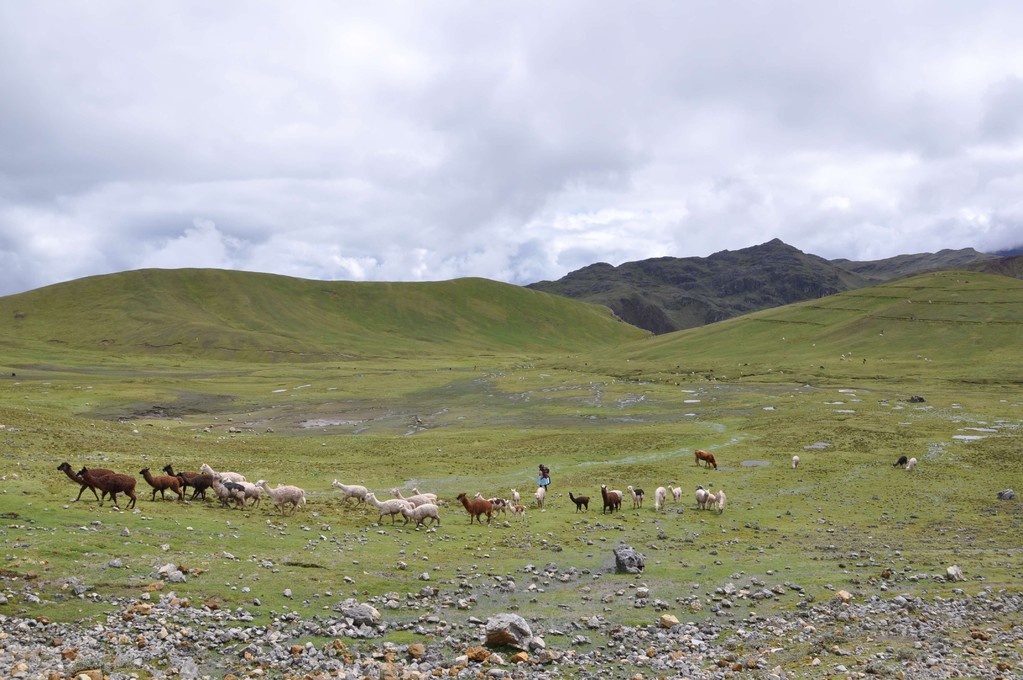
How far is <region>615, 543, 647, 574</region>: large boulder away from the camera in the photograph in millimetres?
23328

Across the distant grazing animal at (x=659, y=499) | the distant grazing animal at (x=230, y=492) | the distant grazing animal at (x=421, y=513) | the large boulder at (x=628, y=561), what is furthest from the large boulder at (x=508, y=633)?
the distant grazing animal at (x=659, y=499)

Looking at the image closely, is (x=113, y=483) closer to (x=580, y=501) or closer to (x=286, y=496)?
(x=286, y=496)

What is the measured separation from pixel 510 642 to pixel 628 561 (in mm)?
Answer: 8125

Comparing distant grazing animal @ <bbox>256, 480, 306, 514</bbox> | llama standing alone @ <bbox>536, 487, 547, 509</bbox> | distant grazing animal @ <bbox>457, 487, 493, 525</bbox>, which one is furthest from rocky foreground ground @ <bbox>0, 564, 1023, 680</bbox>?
llama standing alone @ <bbox>536, 487, 547, 509</bbox>

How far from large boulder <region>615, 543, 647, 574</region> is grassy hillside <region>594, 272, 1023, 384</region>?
89.5m

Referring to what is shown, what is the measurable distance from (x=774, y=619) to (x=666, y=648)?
13.5 feet

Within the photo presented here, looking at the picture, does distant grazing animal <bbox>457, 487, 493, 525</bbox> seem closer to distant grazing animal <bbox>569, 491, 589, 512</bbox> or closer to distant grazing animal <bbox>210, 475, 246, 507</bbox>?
distant grazing animal <bbox>569, 491, 589, 512</bbox>

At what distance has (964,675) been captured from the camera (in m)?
14.7

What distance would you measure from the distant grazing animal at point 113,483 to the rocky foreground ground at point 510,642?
8691 mm

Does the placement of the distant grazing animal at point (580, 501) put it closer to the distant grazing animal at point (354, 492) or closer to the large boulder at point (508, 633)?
the distant grazing animal at point (354, 492)

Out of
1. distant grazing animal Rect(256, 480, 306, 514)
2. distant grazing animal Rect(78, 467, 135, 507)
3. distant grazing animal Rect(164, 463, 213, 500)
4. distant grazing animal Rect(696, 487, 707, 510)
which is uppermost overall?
distant grazing animal Rect(78, 467, 135, 507)

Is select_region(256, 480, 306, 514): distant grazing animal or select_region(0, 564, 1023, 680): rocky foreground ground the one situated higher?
select_region(256, 480, 306, 514): distant grazing animal

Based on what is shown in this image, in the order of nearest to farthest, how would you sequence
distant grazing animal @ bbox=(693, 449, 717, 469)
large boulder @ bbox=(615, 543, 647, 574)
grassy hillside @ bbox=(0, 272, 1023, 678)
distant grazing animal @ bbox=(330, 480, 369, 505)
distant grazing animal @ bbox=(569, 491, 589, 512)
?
grassy hillside @ bbox=(0, 272, 1023, 678), large boulder @ bbox=(615, 543, 647, 574), distant grazing animal @ bbox=(330, 480, 369, 505), distant grazing animal @ bbox=(569, 491, 589, 512), distant grazing animal @ bbox=(693, 449, 717, 469)

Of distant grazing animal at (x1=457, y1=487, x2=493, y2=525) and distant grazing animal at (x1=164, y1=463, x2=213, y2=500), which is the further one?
distant grazing animal at (x1=457, y1=487, x2=493, y2=525)
